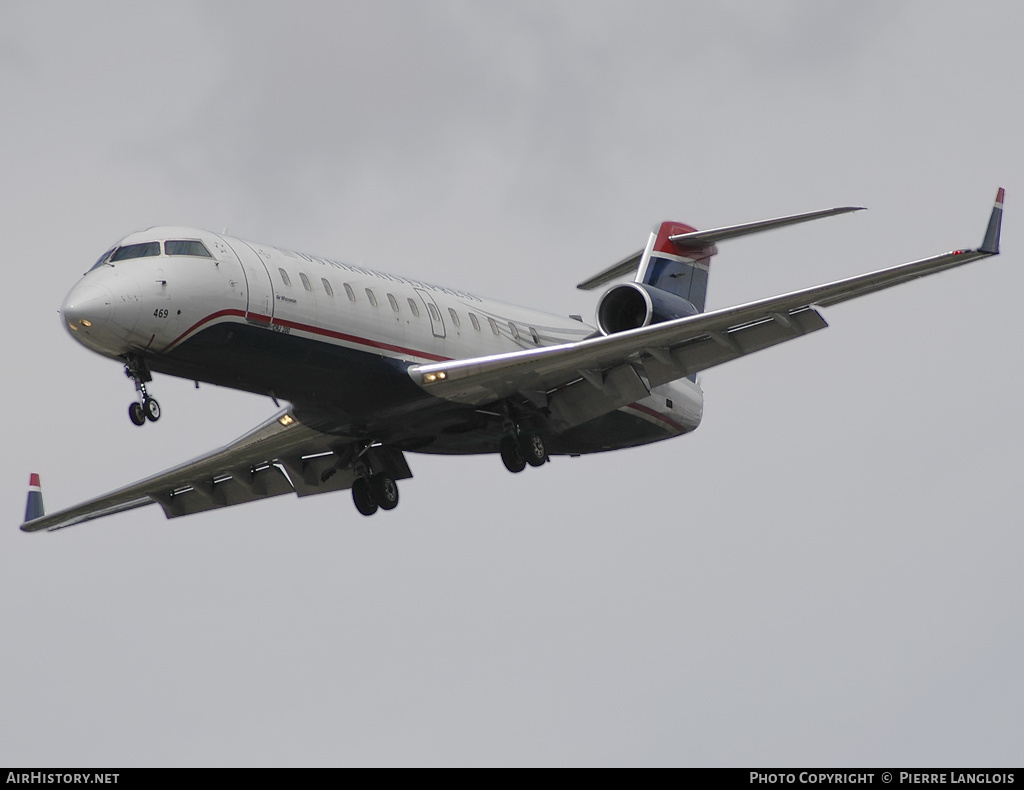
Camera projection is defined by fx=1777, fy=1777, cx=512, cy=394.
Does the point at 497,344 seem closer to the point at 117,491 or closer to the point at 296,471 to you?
the point at 296,471

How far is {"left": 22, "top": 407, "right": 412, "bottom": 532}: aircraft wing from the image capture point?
27562mm

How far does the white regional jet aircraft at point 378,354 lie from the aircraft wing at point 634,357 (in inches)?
1.0

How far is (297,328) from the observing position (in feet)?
77.3

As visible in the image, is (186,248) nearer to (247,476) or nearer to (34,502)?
(247,476)

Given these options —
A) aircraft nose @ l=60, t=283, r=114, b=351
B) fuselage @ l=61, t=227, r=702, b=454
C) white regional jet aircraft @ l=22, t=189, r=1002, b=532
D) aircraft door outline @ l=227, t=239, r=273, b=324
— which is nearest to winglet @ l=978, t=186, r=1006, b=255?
white regional jet aircraft @ l=22, t=189, r=1002, b=532

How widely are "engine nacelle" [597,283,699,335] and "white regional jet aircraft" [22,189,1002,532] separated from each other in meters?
0.03

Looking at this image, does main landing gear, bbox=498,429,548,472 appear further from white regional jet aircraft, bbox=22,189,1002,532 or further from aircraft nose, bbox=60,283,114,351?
aircraft nose, bbox=60,283,114,351

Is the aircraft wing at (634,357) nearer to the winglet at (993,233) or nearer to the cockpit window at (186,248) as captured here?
the winglet at (993,233)

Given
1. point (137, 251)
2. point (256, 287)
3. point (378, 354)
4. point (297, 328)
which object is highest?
point (137, 251)

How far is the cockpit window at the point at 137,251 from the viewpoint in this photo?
23062 millimetres

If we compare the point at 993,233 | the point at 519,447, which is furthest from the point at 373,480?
the point at 993,233

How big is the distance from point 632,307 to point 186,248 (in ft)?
25.6

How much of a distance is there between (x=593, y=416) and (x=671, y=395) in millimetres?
3325
